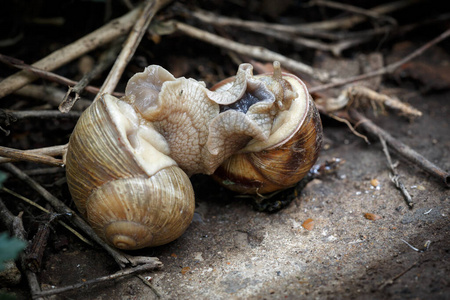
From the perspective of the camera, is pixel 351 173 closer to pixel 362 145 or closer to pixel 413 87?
pixel 362 145

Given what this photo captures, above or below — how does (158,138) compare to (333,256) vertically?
above

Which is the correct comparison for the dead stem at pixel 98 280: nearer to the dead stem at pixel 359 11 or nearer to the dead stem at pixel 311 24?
the dead stem at pixel 311 24

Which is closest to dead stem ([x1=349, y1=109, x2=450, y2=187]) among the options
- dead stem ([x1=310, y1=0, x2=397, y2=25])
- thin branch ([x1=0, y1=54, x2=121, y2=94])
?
dead stem ([x1=310, y1=0, x2=397, y2=25])

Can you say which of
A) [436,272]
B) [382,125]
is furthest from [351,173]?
[436,272]

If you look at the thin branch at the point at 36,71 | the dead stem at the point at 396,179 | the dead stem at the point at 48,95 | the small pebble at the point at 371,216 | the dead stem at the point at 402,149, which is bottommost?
the small pebble at the point at 371,216

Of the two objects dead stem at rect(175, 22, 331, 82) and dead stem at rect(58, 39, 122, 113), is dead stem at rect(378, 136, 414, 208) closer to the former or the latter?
dead stem at rect(175, 22, 331, 82)

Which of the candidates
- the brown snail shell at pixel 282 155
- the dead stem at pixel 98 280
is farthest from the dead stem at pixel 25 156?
the brown snail shell at pixel 282 155

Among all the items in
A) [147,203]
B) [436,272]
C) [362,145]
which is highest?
[147,203]
